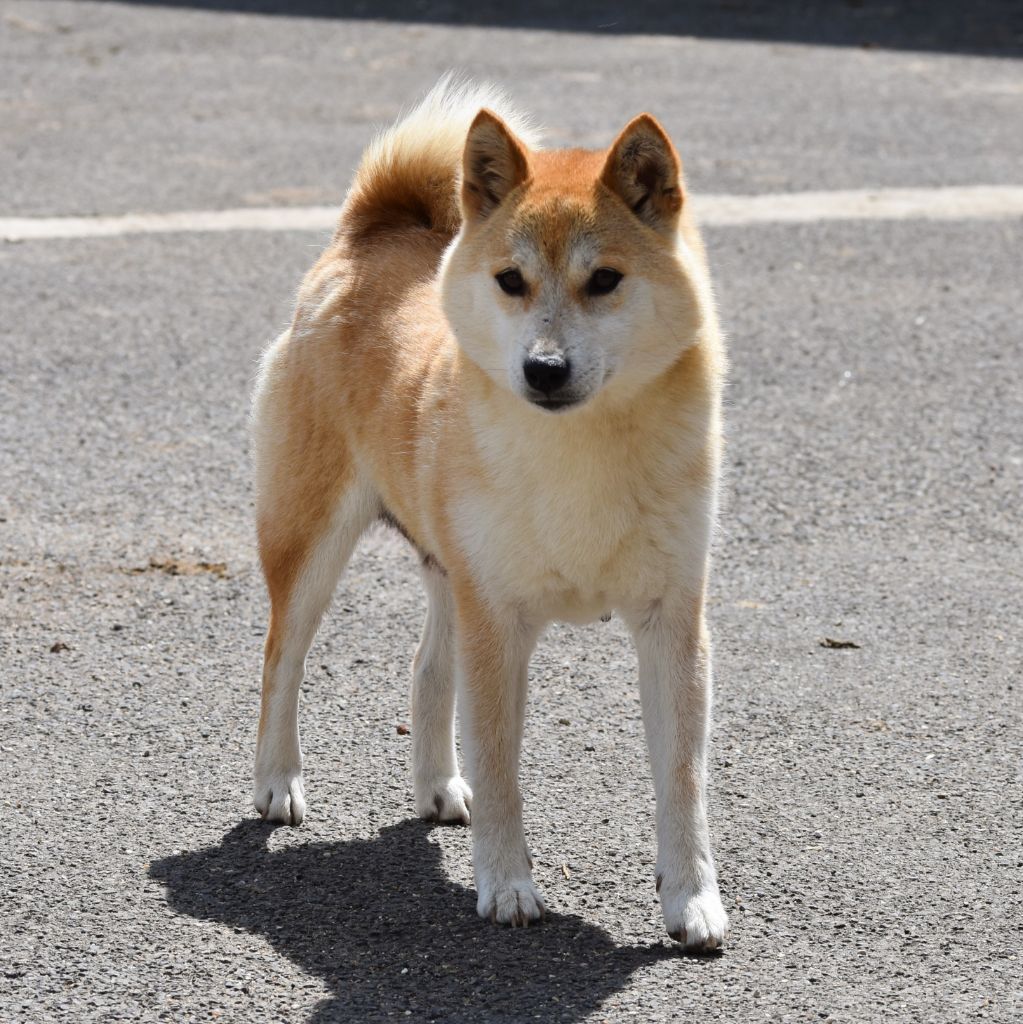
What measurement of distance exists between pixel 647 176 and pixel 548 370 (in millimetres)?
562

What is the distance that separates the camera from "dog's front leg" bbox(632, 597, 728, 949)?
11.5ft

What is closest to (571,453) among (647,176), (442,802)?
(647,176)

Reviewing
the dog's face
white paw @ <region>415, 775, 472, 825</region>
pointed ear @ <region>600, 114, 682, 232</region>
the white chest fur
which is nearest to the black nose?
the dog's face

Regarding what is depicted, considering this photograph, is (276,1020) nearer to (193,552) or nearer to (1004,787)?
(1004,787)

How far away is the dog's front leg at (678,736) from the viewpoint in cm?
352

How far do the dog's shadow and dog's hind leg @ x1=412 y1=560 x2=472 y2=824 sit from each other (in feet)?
0.33

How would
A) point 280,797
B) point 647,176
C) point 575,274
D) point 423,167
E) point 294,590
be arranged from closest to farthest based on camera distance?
point 575,274, point 647,176, point 280,797, point 294,590, point 423,167

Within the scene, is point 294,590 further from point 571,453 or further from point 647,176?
point 647,176

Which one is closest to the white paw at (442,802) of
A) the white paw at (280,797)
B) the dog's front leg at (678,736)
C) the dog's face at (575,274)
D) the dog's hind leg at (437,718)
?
the dog's hind leg at (437,718)

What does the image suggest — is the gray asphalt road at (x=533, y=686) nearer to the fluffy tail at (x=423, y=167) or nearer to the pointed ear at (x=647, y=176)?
the fluffy tail at (x=423, y=167)

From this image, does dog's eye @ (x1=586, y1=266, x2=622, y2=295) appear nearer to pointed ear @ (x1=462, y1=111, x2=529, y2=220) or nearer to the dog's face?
the dog's face

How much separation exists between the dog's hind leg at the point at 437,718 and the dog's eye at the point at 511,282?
88 centimetres

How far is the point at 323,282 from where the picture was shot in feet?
14.4

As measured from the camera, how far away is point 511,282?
11.6 feet
